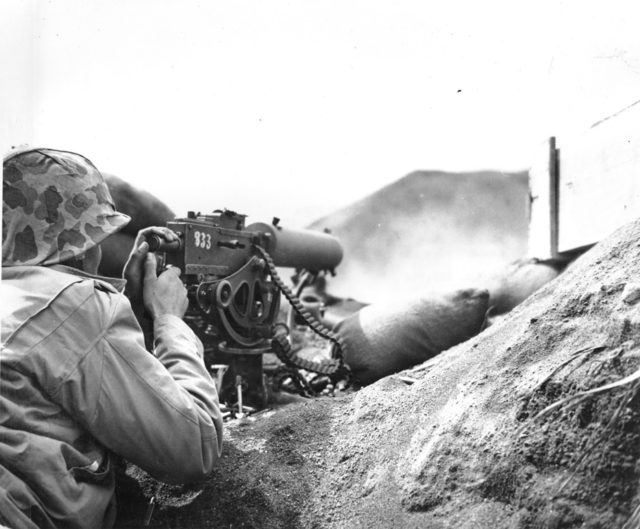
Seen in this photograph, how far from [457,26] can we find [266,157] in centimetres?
98

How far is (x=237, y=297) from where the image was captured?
4102 mm

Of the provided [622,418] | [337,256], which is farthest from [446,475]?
[337,256]

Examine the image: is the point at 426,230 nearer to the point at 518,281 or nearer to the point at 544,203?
the point at 518,281

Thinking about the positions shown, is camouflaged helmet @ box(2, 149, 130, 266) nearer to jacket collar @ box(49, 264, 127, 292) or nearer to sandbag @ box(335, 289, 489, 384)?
jacket collar @ box(49, 264, 127, 292)

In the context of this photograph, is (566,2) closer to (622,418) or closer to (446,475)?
(622,418)

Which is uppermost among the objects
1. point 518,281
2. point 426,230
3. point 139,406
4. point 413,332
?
point 139,406

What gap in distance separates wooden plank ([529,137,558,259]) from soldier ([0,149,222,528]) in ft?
9.85

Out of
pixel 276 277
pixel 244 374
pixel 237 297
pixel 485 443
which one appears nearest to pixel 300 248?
pixel 276 277

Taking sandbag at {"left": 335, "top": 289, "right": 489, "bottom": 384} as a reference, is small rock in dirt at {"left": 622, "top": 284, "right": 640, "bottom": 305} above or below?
above

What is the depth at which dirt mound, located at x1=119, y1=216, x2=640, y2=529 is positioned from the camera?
1390mm

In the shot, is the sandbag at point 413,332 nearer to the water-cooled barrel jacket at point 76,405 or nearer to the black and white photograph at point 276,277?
the black and white photograph at point 276,277

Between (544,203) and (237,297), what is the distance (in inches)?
87.8

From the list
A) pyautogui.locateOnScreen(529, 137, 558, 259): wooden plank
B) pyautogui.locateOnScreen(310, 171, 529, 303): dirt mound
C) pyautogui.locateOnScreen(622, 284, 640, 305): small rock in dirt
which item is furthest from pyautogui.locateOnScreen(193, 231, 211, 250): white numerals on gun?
pyautogui.locateOnScreen(310, 171, 529, 303): dirt mound

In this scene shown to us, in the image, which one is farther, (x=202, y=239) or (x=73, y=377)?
(x=202, y=239)
